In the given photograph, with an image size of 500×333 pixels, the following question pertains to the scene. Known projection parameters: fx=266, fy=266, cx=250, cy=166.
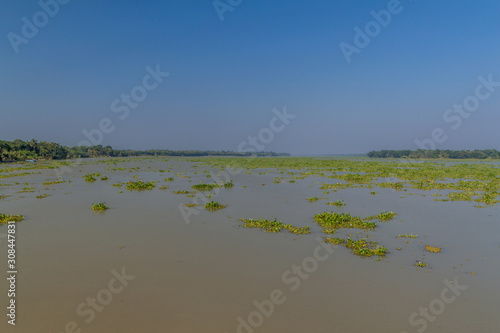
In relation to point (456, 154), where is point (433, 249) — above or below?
below

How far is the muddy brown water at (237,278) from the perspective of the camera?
526 cm

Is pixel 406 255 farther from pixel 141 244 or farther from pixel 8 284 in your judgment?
pixel 8 284

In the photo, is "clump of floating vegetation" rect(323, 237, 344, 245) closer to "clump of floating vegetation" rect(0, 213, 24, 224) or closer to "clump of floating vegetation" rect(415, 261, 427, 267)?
"clump of floating vegetation" rect(415, 261, 427, 267)

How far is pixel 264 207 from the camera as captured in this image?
15320 mm
